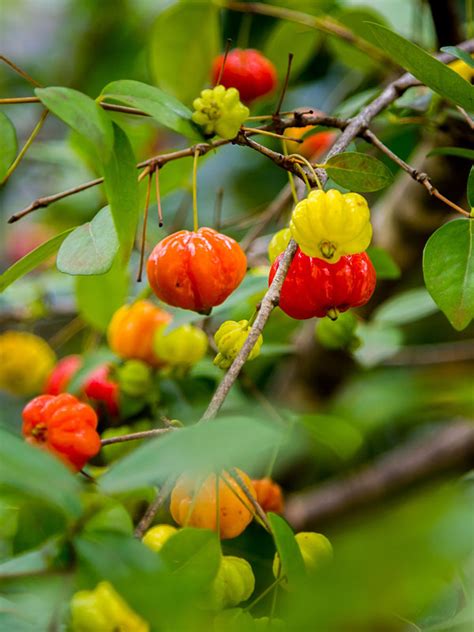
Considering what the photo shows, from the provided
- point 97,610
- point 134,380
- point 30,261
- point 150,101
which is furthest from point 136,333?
point 97,610

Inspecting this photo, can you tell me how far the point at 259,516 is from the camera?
0.56 meters

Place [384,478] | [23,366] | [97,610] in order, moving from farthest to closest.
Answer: [384,478] < [23,366] < [97,610]

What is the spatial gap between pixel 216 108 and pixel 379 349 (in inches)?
22.4

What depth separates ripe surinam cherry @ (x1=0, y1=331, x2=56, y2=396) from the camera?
1247 millimetres

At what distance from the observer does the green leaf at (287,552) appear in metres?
0.52

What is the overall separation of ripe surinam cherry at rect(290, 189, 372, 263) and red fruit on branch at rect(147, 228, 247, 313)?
10 centimetres

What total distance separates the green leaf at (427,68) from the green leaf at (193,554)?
0.39 meters

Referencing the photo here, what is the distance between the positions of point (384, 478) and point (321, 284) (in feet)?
2.98

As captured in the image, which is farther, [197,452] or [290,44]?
[290,44]

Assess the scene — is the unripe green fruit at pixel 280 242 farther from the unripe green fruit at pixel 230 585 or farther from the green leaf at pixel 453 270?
the unripe green fruit at pixel 230 585

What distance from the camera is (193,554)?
0.51m

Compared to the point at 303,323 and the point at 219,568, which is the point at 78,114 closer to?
the point at 219,568

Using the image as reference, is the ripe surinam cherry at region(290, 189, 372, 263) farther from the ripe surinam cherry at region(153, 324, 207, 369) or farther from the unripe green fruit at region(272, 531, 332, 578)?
the ripe surinam cherry at region(153, 324, 207, 369)

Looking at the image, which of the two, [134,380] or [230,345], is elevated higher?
[230,345]
